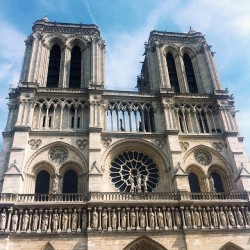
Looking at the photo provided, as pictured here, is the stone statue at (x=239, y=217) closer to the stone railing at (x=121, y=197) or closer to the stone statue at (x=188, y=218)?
the stone railing at (x=121, y=197)

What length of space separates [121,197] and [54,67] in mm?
12390

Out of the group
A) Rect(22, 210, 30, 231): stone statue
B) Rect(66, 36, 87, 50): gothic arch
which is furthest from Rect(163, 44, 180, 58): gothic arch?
Rect(22, 210, 30, 231): stone statue

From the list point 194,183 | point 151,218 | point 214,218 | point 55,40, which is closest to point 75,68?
point 55,40

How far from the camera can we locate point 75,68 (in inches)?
1029

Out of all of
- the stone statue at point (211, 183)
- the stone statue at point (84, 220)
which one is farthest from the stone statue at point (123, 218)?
the stone statue at point (211, 183)

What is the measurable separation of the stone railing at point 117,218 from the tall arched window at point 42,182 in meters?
2.21

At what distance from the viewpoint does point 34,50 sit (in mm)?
25156

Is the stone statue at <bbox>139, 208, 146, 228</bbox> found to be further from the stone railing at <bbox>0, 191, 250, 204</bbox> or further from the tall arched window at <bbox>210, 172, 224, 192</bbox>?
the tall arched window at <bbox>210, 172, 224, 192</bbox>

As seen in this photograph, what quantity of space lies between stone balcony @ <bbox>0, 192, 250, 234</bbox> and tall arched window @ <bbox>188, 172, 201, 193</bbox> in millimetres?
1689

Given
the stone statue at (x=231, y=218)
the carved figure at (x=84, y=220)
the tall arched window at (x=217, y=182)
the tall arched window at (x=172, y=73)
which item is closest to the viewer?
the carved figure at (x=84, y=220)

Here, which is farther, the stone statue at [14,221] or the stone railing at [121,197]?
the stone railing at [121,197]

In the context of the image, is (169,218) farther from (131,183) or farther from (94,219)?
(94,219)

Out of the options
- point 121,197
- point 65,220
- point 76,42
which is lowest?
point 65,220

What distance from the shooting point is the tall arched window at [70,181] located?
64.8ft
